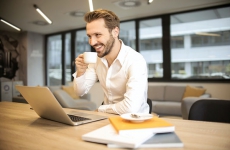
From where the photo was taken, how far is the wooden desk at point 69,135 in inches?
25.6

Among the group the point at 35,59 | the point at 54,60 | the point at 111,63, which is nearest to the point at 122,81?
the point at 111,63

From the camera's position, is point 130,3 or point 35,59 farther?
point 35,59

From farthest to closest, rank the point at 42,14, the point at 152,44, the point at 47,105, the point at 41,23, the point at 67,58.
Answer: the point at 67,58
the point at 41,23
the point at 152,44
the point at 42,14
the point at 47,105

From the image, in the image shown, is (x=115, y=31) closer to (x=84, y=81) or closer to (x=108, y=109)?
(x=84, y=81)

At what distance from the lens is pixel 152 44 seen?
569 centimetres

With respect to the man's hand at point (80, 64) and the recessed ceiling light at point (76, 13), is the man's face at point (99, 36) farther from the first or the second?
the recessed ceiling light at point (76, 13)

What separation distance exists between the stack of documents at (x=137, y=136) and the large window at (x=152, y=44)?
499cm

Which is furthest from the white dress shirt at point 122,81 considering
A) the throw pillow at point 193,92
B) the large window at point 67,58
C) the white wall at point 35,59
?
the white wall at point 35,59

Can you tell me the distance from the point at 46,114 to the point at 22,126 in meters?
0.14

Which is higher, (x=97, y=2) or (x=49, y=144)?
(x=97, y=2)

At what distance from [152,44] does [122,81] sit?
4374 mm

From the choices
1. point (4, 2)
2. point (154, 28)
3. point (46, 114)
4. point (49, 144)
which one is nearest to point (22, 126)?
point (46, 114)

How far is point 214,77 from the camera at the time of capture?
485cm

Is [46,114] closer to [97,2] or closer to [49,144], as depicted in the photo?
[49,144]
